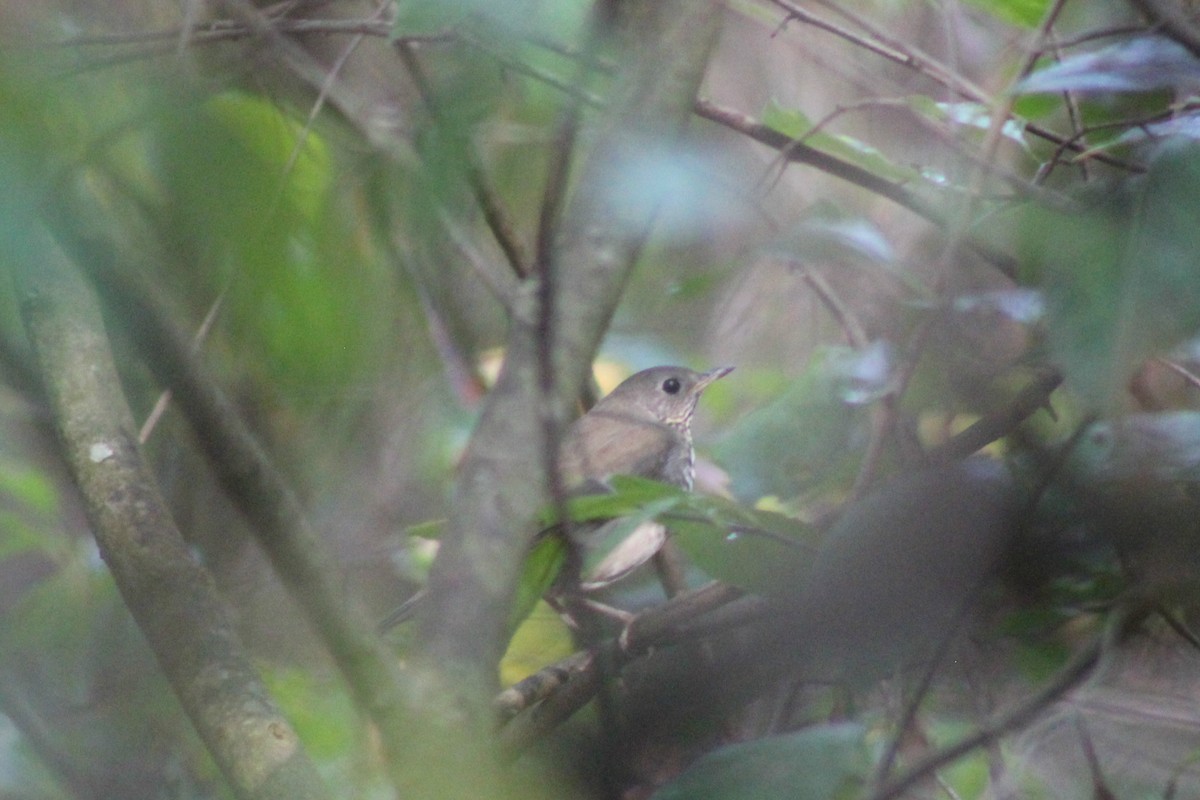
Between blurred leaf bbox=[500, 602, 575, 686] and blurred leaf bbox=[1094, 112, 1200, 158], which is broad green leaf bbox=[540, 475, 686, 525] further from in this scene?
blurred leaf bbox=[500, 602, 575, 686]

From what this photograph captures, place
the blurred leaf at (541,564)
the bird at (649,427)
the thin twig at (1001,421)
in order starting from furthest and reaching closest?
the bird at (649,427), the blurred leaf at (541,564), the thin twig at (1001,421)

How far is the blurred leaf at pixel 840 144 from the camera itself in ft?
6.42

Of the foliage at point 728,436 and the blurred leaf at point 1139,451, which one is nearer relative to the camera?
the foliage at point 728,436

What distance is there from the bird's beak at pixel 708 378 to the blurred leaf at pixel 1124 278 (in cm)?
270

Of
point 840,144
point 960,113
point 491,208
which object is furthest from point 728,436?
point 960,113

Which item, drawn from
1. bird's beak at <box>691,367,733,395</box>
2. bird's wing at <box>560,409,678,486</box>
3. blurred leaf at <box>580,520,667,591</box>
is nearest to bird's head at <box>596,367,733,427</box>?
bird's beak at <box>691,367,733,395</box>

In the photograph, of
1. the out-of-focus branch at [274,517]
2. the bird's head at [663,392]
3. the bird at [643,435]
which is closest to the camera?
the out-of-focus branch at [274,517]

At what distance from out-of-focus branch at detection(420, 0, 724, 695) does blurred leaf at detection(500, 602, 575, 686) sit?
4.16ft

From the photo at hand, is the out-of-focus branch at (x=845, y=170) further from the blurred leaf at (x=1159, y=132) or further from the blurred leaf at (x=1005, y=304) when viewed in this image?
the blurred leaf at (x=1159, y=132)

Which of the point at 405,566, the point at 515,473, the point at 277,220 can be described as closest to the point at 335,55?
the point at 405,566

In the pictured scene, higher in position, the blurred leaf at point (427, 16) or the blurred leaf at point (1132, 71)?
the blurred leaf at point (427, 16)

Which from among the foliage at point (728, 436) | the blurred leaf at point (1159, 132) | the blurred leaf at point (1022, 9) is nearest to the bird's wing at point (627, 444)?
the foliage at point (728, 436)

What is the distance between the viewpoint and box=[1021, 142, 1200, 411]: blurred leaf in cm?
116

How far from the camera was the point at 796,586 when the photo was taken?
106cm
